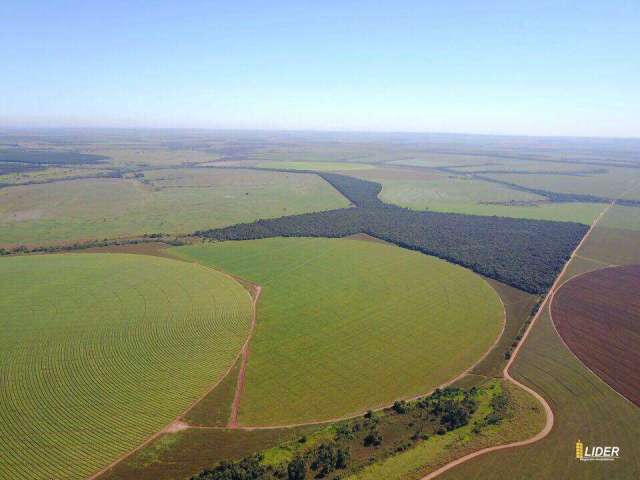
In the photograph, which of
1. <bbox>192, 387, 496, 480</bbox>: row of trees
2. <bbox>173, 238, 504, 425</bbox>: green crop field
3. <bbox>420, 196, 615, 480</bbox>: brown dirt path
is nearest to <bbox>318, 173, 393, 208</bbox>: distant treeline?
<bbox>173, 238, 504, 425</bbox>: green crop field

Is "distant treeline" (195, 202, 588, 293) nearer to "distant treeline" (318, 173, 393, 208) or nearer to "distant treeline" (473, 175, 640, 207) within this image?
"distant treeline" (318, 173, 393, 208)

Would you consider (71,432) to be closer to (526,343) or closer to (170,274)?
(170,274)

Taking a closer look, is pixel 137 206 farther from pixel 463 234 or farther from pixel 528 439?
pixel 528 439

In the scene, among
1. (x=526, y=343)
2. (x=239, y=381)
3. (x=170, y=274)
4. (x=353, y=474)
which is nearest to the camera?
(x=353, y=474)

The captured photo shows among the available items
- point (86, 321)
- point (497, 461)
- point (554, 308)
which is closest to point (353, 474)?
point (497, 461)

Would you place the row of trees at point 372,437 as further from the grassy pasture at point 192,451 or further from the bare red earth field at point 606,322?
the bare red earth field at point 606,322
